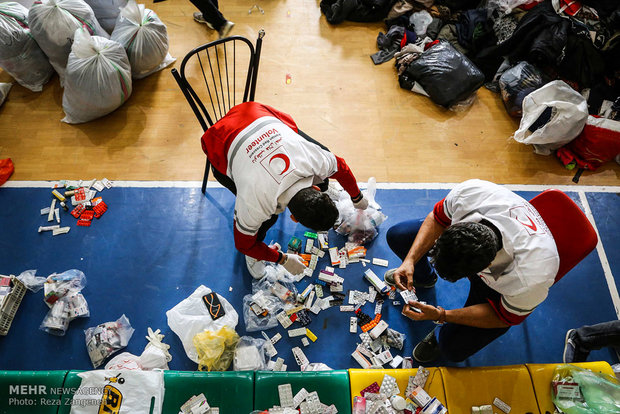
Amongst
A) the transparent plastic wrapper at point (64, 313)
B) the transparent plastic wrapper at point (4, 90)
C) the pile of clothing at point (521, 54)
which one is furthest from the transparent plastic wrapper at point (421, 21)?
the transparent plastic wrapper at point (4, 90)

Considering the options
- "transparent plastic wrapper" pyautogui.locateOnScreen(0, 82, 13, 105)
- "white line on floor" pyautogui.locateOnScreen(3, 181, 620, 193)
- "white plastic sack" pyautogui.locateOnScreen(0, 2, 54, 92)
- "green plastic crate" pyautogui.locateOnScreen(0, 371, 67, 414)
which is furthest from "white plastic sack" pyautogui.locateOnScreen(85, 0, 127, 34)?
"green plastic crate" pyautogui.locateOnScreen(0, 371, 67, 414)

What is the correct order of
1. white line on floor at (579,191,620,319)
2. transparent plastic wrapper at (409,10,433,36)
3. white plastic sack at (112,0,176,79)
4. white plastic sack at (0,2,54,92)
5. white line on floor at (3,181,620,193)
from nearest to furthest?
white line on floor at (579,191,620,319), white line on floor at (3,181,620,193), white plastic sack at (0,2,54,92), white plastic sack at (112,0,176,79), transparent plastic wrapper at (409,10,433,36)

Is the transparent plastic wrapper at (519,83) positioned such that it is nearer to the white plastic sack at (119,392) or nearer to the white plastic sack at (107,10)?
the white plastic sack at (119,392)

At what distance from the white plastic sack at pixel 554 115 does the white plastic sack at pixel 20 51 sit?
455cm

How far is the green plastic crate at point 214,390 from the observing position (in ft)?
7.02

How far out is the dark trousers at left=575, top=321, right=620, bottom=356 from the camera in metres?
2.43

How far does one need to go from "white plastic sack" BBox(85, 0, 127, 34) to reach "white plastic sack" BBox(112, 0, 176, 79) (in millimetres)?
288

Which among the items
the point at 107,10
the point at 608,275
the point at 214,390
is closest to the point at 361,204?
the point at 214,390

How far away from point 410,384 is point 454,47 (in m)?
3.28

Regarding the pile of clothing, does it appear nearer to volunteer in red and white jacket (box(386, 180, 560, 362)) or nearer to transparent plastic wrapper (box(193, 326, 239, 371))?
volunteer in red and white jacket (box(386, 180, 560, 362))

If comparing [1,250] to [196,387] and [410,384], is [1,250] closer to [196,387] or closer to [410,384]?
[196,387]

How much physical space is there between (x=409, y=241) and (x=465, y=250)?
792 millimetres

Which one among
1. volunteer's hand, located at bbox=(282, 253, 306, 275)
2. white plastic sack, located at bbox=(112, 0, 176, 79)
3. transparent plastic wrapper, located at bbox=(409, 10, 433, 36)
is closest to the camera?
volunteer's hand, located at bbox=(282, 253, 306, 275)

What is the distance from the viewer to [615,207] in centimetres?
325
